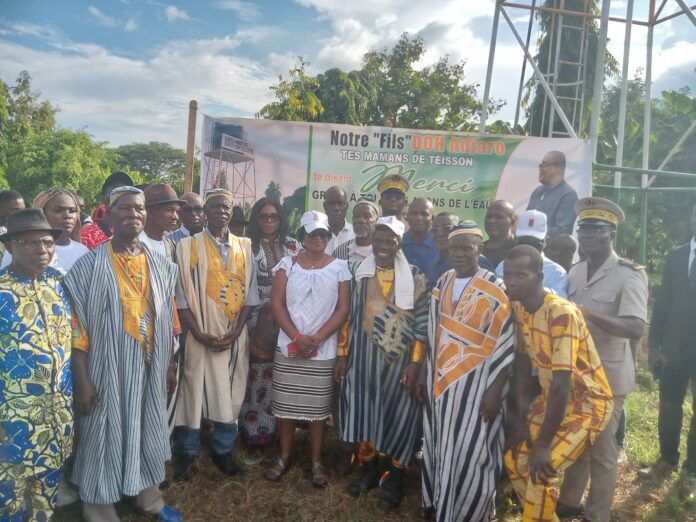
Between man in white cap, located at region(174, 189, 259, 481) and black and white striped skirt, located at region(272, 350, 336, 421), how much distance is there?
37 cm

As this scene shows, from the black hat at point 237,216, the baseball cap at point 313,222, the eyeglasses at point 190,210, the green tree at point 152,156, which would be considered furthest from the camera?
the green tree at point 152,156

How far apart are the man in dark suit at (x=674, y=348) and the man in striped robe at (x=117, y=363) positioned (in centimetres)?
359

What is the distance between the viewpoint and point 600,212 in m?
3.09

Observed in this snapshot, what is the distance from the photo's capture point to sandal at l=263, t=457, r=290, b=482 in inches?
136

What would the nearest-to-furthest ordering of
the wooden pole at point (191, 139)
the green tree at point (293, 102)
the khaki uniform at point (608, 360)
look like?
the khaki uniform at point (608, 360)
the wooden pole at point (191, 139)
the green tree at point (293, 102)

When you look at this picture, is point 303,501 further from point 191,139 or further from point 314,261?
point 191,139

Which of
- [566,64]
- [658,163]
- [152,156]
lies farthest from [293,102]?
[152,156]

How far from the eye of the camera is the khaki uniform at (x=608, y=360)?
2971 millimetres

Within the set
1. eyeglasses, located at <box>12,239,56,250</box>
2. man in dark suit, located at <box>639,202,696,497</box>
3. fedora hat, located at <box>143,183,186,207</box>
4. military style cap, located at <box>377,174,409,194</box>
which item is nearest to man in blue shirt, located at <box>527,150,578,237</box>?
man in dark suit, located at <box>639,202,696,497</box>

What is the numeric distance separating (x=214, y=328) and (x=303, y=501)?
1.23m

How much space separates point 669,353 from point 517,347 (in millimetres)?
1944

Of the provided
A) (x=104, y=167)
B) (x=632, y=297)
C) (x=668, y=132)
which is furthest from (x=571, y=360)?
(x=104, y=167)

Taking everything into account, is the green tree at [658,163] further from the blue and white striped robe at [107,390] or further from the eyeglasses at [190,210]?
the blue and white striped robe at [107,390]

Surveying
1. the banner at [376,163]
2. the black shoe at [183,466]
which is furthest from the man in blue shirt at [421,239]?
the black shoe at [183,466]
